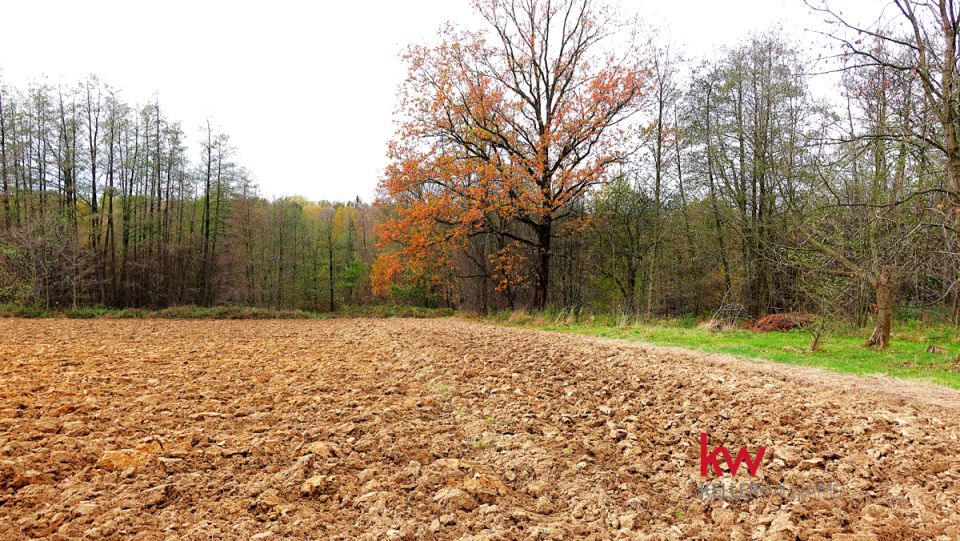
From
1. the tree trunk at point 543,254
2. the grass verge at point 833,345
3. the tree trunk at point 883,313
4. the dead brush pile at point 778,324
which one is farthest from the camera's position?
the tree trunk at point 543,254

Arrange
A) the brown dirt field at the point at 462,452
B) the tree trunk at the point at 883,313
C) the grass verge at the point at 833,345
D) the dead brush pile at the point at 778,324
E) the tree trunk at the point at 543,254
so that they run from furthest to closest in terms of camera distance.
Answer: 1. the tree trunk at the point at 543,254
2. the dead brush pile at the point at 778,324
3. the tree trunk at the point at 883,313
4. the grass verge at the point at 833,345
5. the brown dirt field at the point at 462,452

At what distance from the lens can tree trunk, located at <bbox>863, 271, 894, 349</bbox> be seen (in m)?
8.72

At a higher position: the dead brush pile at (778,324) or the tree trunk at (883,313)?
the tree trunk at (883,313)

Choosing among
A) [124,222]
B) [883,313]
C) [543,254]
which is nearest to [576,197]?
[543,254]

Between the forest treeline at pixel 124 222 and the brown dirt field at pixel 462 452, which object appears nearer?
the brown dirt field at pixel 462 452

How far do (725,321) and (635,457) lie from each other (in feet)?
35.6

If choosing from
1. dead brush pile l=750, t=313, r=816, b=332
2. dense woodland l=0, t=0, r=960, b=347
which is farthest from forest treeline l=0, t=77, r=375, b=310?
dead brush pile l=750, t=313, r=816, b=332

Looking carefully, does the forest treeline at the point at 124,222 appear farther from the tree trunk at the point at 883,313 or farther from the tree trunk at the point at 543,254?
the tree trunk at the point at 883,313

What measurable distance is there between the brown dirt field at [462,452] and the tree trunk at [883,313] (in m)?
4.10

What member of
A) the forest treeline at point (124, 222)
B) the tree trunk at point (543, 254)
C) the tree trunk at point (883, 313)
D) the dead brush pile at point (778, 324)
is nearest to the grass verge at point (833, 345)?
the tree trunk at point (883, 313)

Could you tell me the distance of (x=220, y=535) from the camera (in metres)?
2.40

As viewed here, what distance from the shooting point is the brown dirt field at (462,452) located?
2572 millimetres

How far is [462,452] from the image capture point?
367cm

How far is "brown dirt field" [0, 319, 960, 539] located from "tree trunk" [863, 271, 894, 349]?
4101mm
